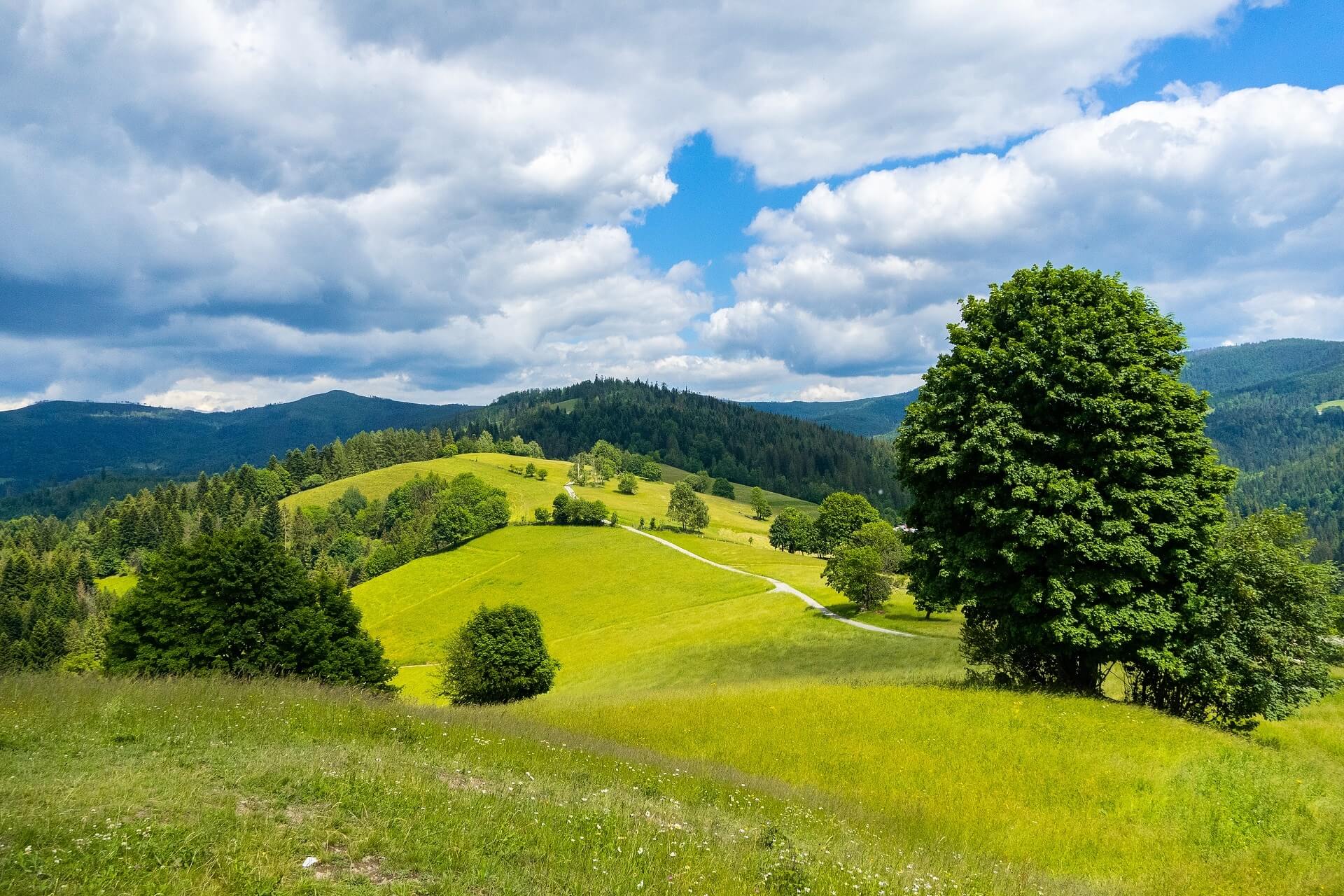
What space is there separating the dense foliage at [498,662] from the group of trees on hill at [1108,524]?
37843 mm

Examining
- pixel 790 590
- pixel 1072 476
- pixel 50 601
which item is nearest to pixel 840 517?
pixel 790 590

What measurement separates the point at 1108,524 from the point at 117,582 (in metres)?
181

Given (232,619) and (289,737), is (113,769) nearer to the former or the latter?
(289,737)

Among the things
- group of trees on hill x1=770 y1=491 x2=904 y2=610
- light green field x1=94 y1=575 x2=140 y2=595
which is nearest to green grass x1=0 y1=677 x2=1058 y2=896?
group of trees on hill x1=770 y1=491 x2=904 y2=610

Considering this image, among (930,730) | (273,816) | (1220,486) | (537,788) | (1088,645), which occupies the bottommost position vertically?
(930,730)

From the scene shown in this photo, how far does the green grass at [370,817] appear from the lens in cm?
710

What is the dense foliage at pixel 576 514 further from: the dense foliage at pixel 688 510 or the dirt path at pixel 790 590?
the dense foliage at pixel 688 510

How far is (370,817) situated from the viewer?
8.84 metres

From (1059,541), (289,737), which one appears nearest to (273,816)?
(289,737)

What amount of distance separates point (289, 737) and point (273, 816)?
16.5ft

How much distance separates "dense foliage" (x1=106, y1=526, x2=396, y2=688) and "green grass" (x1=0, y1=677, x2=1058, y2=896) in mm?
26952

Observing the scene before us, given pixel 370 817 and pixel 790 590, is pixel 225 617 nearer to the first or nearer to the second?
pixel 370 817

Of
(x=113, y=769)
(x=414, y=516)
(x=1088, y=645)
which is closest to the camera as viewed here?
(x=113, y=769)

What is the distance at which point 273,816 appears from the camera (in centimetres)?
852
